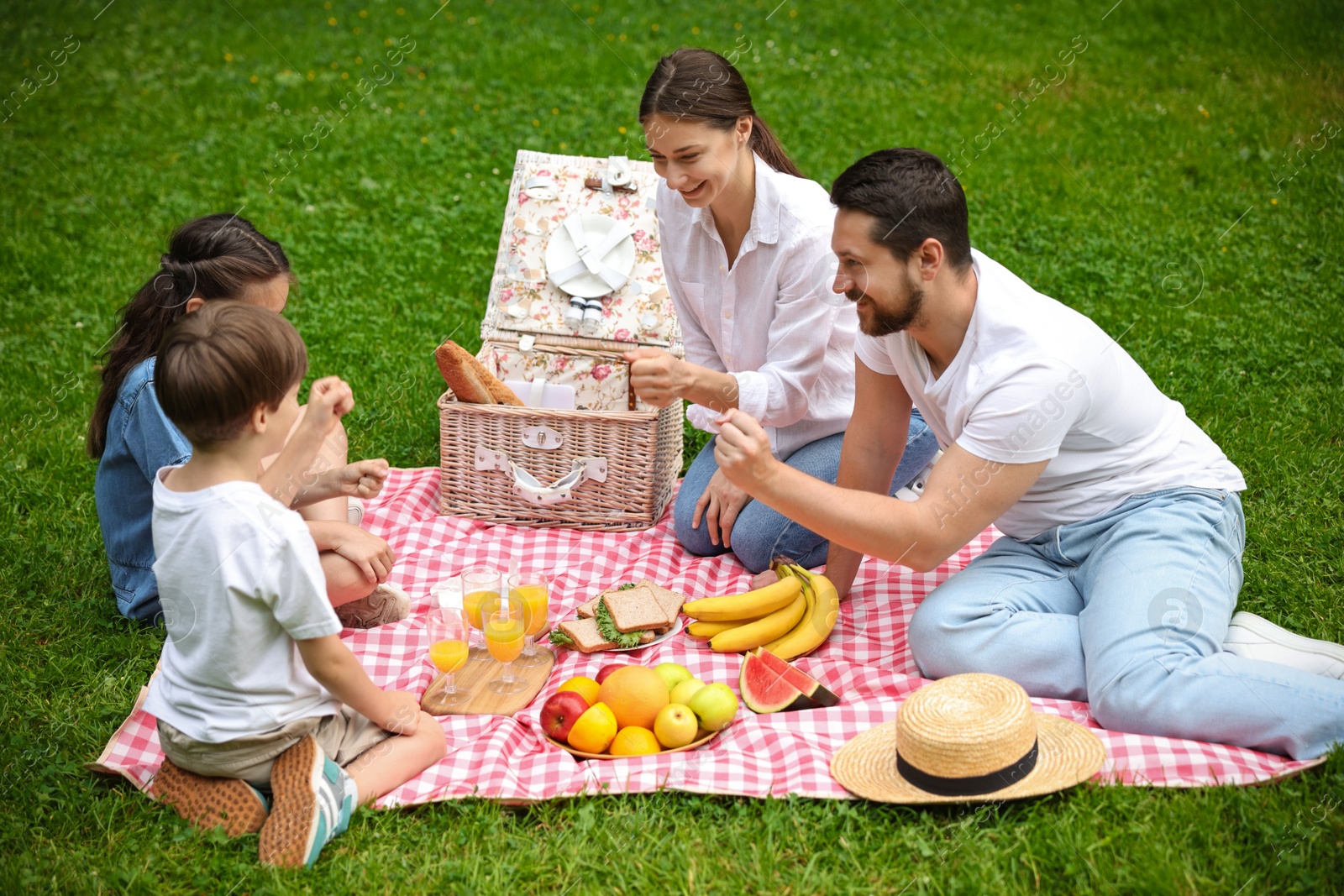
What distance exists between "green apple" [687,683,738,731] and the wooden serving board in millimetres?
515

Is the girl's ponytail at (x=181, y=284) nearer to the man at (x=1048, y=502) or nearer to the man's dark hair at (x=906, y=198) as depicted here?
the man at (x=1048, y=502)

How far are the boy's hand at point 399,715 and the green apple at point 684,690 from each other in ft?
2.22

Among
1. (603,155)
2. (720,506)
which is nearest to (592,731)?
(720,506)

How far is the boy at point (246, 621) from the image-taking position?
91.4 inches

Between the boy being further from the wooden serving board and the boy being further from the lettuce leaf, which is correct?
the lettuce leaf

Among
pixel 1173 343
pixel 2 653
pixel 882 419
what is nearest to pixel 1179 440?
pixel 882 419

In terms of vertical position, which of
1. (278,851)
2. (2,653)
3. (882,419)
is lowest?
(2,653)

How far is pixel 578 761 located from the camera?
2803mm

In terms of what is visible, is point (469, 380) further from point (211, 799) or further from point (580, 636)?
point (211, 799)

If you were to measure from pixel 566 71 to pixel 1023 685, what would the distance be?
677 centimetres

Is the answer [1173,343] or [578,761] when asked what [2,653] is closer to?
[578,761]

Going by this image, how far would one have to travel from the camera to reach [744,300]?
3.87m

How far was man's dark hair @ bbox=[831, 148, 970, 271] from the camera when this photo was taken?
8.87 feet

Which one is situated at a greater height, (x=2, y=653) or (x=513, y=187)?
(x=513, y=187)
